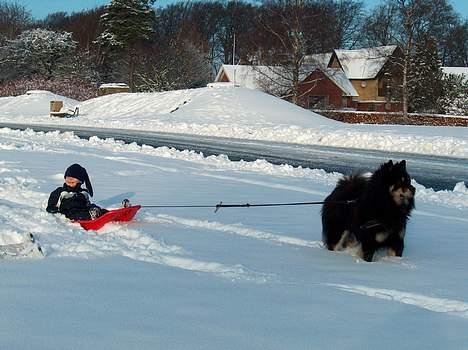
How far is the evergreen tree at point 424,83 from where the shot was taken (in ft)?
156

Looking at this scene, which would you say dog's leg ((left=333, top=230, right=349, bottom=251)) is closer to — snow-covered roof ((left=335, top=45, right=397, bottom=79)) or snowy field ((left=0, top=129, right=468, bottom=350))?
snowy field ((left=0, top=129, right=468, bottom=350))

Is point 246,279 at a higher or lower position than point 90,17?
lower

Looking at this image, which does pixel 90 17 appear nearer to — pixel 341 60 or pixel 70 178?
pixel 341 60

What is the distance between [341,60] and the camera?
64.0 meters

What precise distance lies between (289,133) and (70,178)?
1670 cm

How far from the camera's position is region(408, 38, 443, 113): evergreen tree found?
47531mm

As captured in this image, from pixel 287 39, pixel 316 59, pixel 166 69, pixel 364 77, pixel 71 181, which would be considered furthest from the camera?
pixel 364 77

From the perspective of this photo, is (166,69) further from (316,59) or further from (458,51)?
(458,51)

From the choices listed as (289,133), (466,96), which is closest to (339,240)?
(289,133)

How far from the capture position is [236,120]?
99.7ft

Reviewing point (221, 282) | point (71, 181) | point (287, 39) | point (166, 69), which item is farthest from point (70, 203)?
point (166, 69)

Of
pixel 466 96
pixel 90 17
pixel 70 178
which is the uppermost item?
pixel 90 17

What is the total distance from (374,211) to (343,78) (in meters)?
55.7

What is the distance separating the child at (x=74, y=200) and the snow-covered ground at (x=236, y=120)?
1398 centimetres
